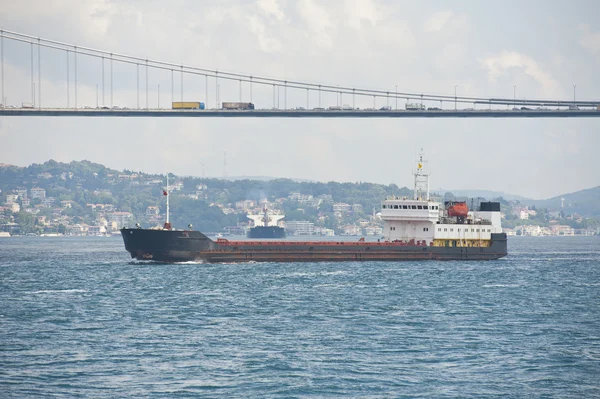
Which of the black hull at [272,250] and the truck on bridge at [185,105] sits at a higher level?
the truck on bridge at [185,105]

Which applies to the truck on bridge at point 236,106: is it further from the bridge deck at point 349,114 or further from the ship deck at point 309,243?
the ship deck at point 309,243

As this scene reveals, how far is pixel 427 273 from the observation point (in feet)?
210

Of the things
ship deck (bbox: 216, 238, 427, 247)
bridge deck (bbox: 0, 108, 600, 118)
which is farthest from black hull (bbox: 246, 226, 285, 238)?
ship deck (bbox: 216, 238, 427, 247)

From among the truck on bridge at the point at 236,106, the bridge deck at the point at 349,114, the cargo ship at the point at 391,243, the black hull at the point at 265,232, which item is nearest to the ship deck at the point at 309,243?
the cargo ship at the point at 391,243

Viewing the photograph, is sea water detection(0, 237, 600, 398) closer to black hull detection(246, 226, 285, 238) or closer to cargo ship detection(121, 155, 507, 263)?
cargo ship detection(121, 155, 507, 263)

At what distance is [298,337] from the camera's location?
35219 millimetres

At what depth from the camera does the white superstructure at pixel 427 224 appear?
7556 cm

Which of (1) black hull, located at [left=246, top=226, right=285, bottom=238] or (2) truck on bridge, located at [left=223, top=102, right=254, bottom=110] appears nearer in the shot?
(2) truck on bridge, located at [left=223, top=102, right=254, bottom=110]

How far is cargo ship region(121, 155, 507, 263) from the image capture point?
2643 inches

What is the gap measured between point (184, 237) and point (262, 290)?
16713 mm

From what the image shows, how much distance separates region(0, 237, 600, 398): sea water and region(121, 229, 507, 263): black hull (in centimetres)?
694

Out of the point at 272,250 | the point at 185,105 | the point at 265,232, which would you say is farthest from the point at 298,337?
the point at 265,232

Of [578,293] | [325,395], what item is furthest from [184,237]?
[325,395]

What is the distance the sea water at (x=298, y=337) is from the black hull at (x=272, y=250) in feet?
22.8
